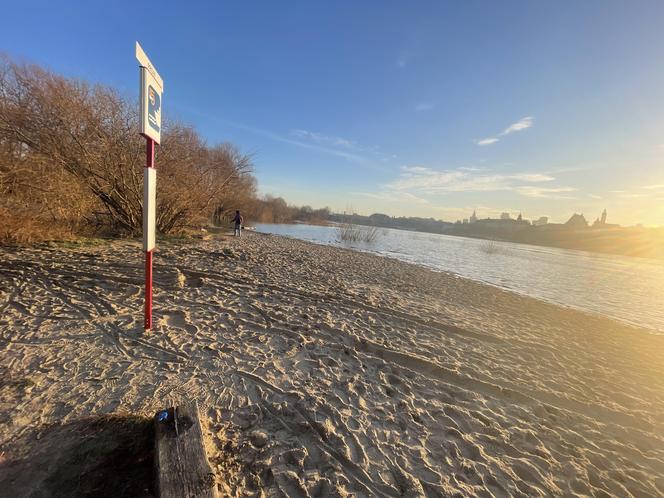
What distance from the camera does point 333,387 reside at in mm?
3643

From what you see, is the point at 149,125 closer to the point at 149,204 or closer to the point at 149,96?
the point at 149,96

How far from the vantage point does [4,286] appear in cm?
564

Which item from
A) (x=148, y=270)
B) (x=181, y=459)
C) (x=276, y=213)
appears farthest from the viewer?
(x=276, y=213)

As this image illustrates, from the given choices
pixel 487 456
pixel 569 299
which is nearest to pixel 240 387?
pixel 487 456

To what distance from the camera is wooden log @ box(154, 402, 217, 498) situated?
184cm

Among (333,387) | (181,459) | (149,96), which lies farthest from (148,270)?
(333,387)

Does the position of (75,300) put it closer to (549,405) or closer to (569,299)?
(549,405)

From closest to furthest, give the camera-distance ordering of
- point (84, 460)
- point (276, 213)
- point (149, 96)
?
1. point (84, 460)
2. point (149, 96)
3. point (276, 213)

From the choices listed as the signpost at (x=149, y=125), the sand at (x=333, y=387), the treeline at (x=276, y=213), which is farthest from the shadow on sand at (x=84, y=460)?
the treeline at (x=276, y=213)

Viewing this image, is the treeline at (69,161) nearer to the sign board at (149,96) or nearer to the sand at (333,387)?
the sand at (333,387)

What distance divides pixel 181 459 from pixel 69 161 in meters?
15.1

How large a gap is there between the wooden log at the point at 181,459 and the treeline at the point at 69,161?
10.9m

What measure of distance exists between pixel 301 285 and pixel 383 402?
17.7ft

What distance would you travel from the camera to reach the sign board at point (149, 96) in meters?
3.37
